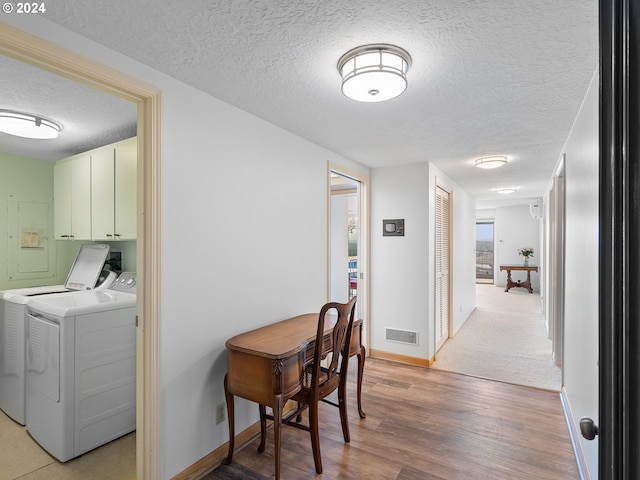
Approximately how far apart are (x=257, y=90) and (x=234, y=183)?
63cm

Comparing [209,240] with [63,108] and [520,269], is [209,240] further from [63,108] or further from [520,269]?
[520,269]

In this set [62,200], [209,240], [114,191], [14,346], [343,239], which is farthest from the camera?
[343,239]

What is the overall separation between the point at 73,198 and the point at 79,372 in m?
1.69

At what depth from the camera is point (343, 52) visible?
1.67m

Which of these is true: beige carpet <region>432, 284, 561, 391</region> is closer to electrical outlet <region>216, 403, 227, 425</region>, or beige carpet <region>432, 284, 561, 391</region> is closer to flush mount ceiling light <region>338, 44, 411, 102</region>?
electrical outlet <region>216, 403, 227, 425</region>

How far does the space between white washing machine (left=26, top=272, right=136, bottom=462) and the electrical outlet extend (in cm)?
78

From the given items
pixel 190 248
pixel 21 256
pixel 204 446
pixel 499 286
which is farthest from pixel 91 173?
pixel 499 286

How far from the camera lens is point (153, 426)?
182 centimetres

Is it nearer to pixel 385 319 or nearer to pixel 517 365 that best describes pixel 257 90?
pixel 385 319

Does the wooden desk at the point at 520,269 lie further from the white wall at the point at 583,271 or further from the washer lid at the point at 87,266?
the washer lid at the point at 87,266

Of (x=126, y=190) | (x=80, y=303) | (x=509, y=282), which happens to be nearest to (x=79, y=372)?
(x=80, y=303)

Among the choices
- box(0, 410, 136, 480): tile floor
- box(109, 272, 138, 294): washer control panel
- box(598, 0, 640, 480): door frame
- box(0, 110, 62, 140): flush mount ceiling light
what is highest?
box(0, 110, 62, 140): flush mount ceiling light

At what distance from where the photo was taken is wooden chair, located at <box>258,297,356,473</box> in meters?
2.03

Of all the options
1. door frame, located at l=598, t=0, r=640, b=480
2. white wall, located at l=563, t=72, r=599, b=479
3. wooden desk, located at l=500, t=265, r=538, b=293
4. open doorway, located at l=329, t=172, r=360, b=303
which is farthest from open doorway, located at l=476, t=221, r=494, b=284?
door frame, located at l=598, t=0, r=640, b=480
